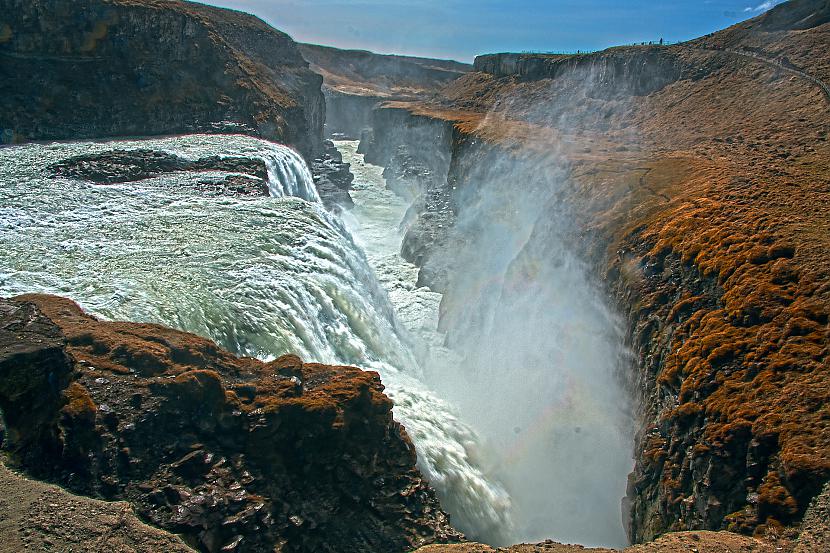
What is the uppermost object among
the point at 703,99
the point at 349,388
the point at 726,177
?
the point at 703,99

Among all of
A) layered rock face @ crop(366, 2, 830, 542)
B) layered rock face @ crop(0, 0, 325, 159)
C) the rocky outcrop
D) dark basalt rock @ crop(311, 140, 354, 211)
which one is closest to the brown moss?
the rocky outcrop

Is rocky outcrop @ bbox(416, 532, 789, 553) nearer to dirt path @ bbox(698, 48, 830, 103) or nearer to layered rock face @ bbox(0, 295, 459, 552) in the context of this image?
layered rock face @ bbox(0, 295, 459, 552)

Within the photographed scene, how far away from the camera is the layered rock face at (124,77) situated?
39.8 meters

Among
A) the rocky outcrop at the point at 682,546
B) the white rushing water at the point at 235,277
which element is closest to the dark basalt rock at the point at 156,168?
the white rushing water at the point at 235,277

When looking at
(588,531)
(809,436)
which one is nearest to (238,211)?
(588,531)

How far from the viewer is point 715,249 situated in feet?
53.0

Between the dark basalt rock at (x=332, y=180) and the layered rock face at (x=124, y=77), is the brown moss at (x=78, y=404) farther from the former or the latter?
the dark basalt rock at (x=332, y=180)

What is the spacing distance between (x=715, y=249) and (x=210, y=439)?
41.6ft

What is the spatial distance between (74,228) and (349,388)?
14.9 metres

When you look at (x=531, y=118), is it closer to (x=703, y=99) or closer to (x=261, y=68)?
(x=703, y=99)

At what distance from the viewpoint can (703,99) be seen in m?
37.0

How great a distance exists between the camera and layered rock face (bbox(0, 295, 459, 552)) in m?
9.02

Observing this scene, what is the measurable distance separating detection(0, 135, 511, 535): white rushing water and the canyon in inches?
4.7

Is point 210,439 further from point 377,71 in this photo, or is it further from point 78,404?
point 377,71
